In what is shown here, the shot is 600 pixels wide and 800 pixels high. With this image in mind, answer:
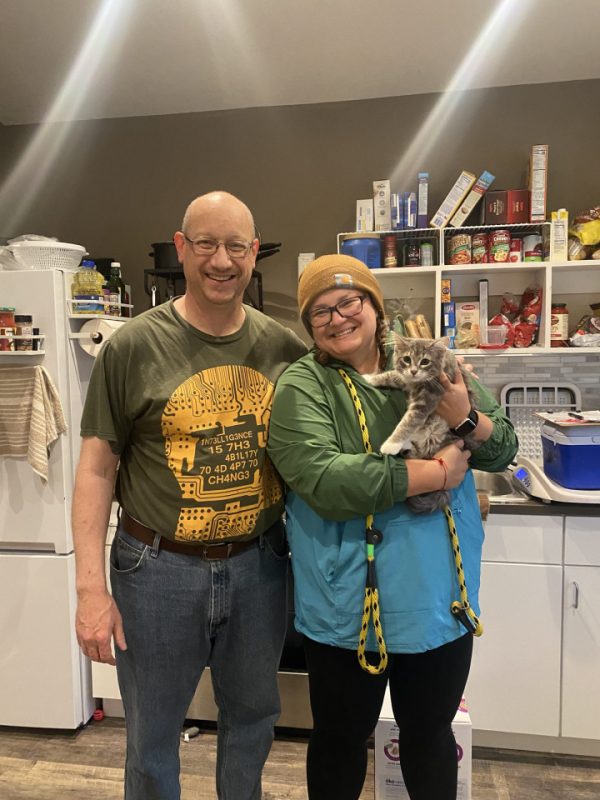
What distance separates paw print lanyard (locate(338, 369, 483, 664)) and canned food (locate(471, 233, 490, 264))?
55.9 inches

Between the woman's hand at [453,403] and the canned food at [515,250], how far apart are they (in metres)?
1.37

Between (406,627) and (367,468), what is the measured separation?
35 centimetres

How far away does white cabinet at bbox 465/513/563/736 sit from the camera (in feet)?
6.54

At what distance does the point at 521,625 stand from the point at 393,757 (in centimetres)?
68

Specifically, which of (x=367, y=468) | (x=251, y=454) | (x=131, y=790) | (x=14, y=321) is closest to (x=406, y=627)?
(x=367, y=468)

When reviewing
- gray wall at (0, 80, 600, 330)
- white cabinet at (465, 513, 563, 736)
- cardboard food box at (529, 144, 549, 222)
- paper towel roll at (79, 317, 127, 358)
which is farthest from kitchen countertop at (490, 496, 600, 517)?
paper towel roll at (79, 317, 127, 358)

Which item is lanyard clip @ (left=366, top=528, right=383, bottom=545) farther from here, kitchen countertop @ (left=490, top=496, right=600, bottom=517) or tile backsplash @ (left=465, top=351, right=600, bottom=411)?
tile backsplash @ (left=465, top=351, right=600, bottom=411)

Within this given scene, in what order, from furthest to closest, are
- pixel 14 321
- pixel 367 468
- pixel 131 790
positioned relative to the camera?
pixel 14 321 < pixel 131 790 < pixel 367 468

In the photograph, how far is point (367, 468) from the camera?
1.08m

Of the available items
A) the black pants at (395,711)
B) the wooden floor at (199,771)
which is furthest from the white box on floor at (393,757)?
the black pants at (395,711)

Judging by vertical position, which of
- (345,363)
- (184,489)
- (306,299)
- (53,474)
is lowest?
(53,474)

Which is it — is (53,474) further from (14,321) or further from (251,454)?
(251,454)

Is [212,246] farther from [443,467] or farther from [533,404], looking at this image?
[533,404]

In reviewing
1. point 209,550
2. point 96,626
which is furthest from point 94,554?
point 209,550
